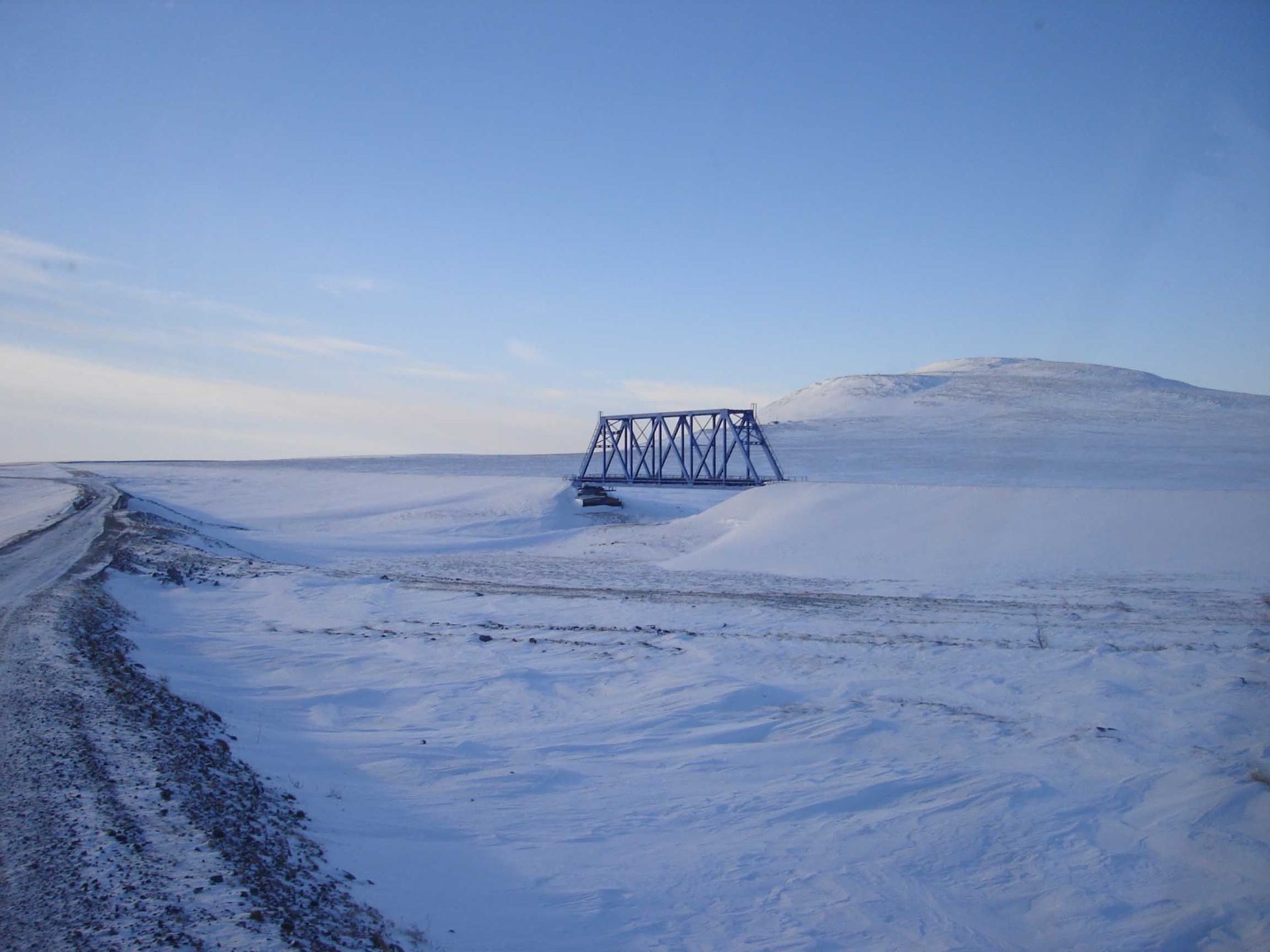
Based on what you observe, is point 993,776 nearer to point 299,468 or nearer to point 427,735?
point 427,735

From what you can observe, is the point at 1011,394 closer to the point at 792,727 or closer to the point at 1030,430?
the point at 1030,430

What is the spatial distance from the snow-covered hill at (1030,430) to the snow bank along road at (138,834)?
4820 cm

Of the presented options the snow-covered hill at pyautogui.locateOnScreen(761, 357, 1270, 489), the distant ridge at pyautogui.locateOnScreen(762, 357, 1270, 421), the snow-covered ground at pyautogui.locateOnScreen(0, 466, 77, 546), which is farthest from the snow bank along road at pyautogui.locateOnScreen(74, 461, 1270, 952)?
the distant ridge at pyautogui.locateOnScreen(762, 357, 1270, 421)

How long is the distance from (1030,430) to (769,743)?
71851 millimetres

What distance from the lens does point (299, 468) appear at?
277 ft

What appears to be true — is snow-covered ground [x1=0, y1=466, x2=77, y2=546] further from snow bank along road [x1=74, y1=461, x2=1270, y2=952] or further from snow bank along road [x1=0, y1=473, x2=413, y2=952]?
snow bank along road [x1=0, y1=473, x2=413, y2=952]

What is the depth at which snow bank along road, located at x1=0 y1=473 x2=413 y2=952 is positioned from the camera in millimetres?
4387

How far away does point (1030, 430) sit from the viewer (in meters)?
71.4

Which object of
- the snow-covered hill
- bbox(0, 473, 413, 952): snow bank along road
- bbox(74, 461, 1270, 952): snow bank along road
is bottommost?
bbox(74, 461, 1270, 952): snow bank along road

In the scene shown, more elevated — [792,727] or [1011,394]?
[1011,394]

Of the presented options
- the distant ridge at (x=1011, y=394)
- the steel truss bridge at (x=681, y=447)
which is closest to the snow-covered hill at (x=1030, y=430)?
the distant ridge at (x=1011, y=394)

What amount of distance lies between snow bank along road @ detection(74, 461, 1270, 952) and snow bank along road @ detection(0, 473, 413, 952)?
521 mm

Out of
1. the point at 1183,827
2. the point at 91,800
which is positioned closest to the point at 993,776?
the point at 1183,827

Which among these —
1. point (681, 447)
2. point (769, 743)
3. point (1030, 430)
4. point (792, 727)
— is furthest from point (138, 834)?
point (1030, 430)
